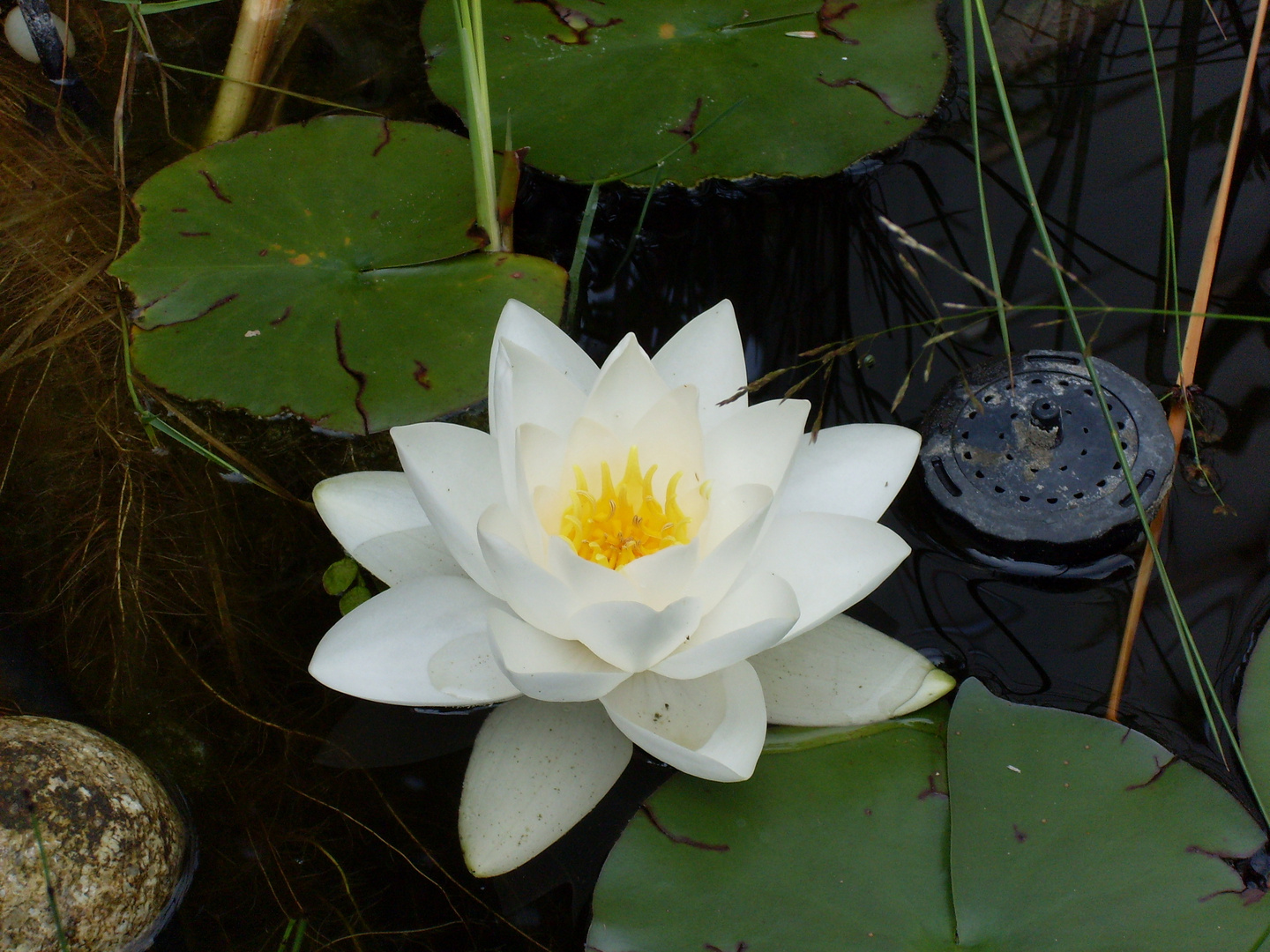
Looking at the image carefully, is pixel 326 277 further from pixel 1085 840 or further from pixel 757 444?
pixel 1085 840

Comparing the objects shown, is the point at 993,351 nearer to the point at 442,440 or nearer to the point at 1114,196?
the point at 1114,196

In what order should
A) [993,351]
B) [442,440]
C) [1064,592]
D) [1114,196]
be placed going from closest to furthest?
[442,440] → [1064,592] → [993,351] → [1114,196]

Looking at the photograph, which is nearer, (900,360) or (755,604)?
(755,604)

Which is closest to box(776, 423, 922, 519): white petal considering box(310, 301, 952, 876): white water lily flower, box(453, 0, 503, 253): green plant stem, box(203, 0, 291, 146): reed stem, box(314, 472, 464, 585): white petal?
box(310, 301, 952, 876): white water lily flower

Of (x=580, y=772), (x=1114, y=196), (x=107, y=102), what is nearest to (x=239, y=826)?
(x=580, y=772)

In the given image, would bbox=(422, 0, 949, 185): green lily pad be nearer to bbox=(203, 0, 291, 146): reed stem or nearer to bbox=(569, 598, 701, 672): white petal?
bbox=(203, 0, 291, 146): reed stem

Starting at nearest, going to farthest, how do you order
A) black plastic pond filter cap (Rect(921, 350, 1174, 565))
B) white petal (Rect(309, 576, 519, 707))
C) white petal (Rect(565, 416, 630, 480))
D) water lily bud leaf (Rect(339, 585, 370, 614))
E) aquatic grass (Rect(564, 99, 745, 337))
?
white petal (Rect(309, 576, 519, 707)) < white petal (Rect(565, 416, 630, 480)) < black plastic pond filter cap (Rect(921, 350, 1174, 565)) < water lily bud leaf (Rect(339, 585, 370, 614)) < aquatic grass (Rect(564, 99, 745, 337))

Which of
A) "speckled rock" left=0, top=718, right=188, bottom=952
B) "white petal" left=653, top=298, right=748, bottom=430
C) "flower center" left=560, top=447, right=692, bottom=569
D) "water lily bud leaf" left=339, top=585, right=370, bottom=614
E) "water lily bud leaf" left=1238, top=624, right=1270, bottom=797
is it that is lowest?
"speckled rock" left=0, top=718, right=188, bottom=952
